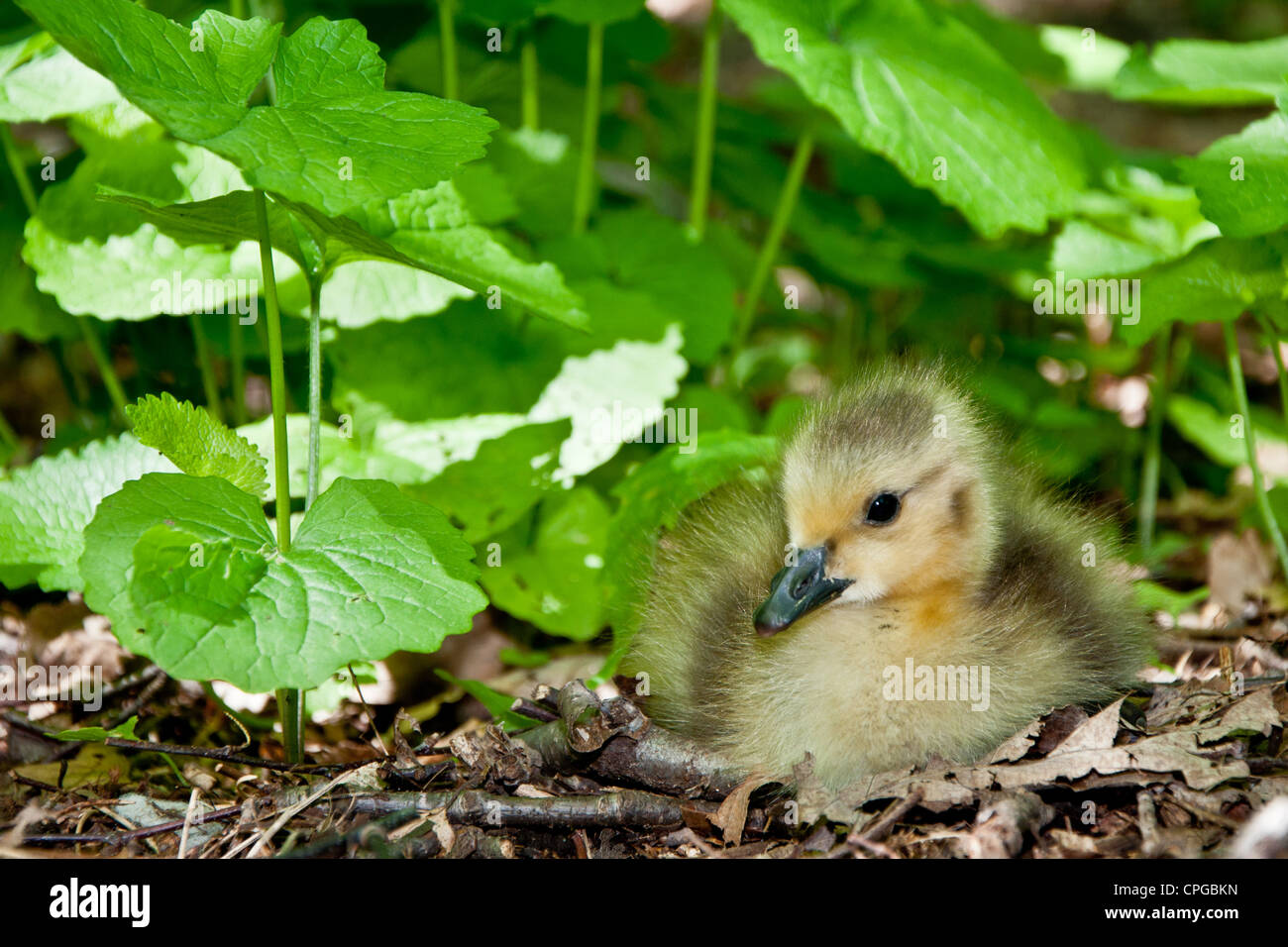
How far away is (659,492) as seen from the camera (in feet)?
10.1

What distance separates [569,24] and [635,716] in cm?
251

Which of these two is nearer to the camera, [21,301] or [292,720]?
[292,720]

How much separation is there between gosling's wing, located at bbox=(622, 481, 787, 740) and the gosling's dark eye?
30 cm

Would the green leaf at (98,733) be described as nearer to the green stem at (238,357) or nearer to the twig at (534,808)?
Answer: the twig at (534,808)

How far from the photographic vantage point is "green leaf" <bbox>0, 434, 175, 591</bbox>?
2498 mm

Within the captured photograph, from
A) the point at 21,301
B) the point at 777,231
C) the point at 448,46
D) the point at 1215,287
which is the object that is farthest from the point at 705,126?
the point at 21,301

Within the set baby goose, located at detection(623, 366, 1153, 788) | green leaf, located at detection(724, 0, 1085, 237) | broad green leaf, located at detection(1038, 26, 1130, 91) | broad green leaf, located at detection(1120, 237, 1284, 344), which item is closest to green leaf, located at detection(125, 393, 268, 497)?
baby goose, located at detection(623, 366, 1153, 788)

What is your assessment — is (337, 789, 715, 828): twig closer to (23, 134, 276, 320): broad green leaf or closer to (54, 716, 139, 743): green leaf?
(54, 716, 139, 743): green leaf

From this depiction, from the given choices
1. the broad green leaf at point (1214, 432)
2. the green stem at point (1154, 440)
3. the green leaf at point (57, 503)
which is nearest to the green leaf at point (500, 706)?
the green leaf at point (57, 503)

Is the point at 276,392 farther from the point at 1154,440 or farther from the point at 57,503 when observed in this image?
the point at 1154,440

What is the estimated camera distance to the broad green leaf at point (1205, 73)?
3441mm

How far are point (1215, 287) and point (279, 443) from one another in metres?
2.16

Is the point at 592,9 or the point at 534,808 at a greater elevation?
the point at 592,9

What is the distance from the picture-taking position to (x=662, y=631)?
2.87m
